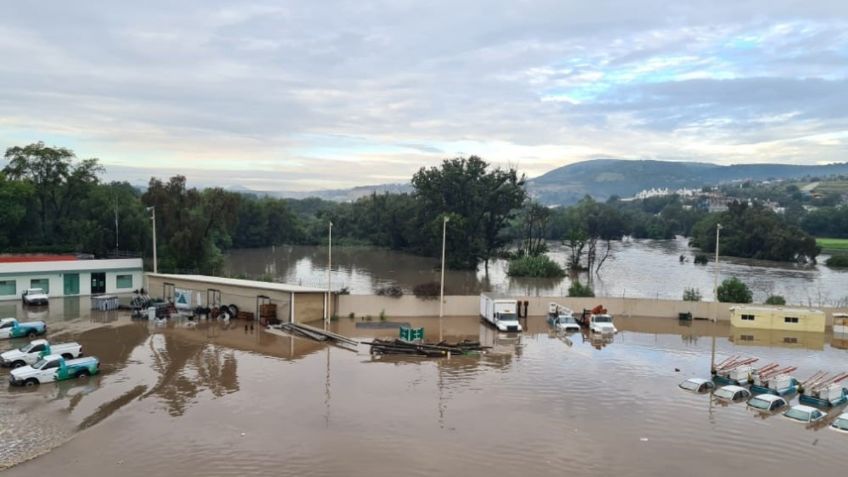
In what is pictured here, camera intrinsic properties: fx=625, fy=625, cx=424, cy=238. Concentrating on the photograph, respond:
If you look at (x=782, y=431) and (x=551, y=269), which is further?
(x=551, y=269)

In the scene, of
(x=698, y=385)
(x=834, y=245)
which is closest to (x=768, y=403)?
(x=698, y=385)

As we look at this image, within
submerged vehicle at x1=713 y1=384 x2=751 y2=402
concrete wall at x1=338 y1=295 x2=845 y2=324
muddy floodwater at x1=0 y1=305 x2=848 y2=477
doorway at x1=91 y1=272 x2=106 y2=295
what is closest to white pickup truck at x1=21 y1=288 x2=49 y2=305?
doorway at x1=91 y1=272 x2=106 y2=295

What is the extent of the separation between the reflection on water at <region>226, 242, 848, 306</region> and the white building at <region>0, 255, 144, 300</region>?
15315 millimetres

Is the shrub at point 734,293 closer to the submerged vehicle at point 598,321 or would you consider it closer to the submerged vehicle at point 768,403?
the submerged vehicle at point 598,321

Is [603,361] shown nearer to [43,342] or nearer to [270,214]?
[43,342]

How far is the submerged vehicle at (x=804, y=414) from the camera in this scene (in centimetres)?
1706

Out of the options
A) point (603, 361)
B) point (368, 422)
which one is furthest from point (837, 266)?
point (368, 422)

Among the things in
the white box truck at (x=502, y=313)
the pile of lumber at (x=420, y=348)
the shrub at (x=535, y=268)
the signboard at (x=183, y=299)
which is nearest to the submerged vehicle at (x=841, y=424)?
the pile of lumber at (x=420, y=348)

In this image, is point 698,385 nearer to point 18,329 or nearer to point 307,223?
point 18,329

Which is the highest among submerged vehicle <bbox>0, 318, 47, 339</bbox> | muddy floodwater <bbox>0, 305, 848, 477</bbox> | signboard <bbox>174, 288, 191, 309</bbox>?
signboard <bbox>174, 288, 191, 309</bbox>

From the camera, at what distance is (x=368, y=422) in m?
16.2

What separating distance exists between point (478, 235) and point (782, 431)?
167 feet

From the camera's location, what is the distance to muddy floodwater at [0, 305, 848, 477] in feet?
45.2

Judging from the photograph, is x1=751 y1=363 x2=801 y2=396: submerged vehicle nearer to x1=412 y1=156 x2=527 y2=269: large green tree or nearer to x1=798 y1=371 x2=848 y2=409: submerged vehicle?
x1=798 y1=371 x2=848 y2=409: submerged vehicle
